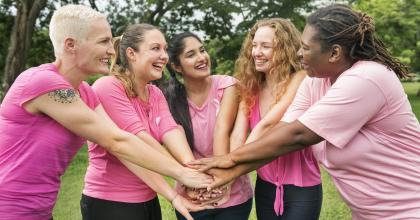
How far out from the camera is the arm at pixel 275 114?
319cm

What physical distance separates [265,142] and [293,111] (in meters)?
0.36

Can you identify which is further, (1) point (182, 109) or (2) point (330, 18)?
(1) point (182, 109)

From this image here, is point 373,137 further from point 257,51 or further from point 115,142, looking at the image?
point 115,142

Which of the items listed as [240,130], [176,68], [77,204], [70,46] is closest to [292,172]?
[240,130]

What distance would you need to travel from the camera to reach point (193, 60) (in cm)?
362

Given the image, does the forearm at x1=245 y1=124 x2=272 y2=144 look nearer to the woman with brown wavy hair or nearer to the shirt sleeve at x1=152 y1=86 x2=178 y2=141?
the woman with brown wavy hair

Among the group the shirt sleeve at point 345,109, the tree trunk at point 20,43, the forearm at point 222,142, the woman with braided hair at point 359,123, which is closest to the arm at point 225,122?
the forearm at point 222,142

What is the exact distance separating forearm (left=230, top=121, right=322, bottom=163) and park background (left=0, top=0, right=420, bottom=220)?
6.45 meters

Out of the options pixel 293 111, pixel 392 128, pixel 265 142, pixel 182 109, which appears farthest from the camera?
pixel 182 109

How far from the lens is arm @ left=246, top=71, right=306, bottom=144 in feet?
10.5

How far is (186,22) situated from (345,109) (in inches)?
686

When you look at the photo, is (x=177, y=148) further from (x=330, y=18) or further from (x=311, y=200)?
(x=330, y=18)

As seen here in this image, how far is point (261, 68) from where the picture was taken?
133 inches

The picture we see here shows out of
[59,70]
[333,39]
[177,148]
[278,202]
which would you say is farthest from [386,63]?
[59,70]
